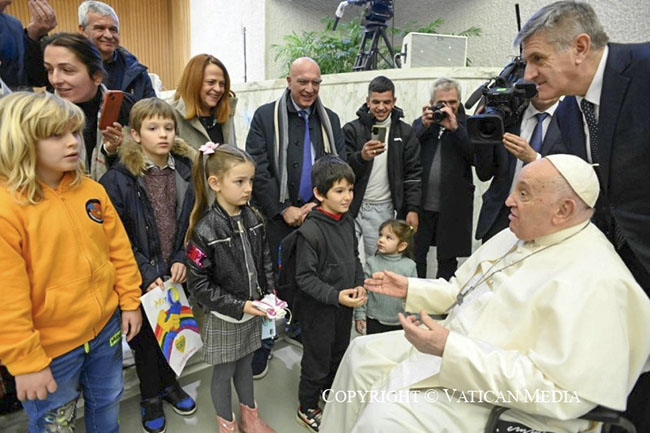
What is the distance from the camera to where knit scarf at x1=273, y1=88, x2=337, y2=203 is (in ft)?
7.99

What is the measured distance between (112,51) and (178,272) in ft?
4.81

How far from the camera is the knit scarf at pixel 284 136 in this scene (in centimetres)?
244

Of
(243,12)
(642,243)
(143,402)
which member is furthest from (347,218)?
(243,12)

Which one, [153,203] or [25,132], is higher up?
[25,132]

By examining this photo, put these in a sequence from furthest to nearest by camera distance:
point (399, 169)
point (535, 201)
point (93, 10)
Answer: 1. point (399, 169)
2. point (93, 10)
3. point (535, 201)

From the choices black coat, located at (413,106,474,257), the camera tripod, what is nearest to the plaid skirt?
black coat, located at (413,106,474,257)

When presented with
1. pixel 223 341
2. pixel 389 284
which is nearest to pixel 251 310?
pixel 223 341

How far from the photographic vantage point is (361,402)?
5.01 ft

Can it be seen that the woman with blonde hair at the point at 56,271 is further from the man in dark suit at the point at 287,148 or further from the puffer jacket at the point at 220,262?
the man in dark suit at the point at 287,148

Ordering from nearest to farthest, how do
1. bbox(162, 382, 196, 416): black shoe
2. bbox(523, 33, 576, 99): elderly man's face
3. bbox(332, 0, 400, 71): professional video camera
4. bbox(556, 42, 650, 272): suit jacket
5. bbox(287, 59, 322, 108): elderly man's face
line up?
bbox(556, 42, 650, 272): suit jacket, bbox(523, 33, 576, 99): elderly man's face, bbox(162, 382, 196, 416): black shoe, bbox(287, 59, 322, 108): elderly man's face, bbox(332, 0, 400, 71): professional video camera

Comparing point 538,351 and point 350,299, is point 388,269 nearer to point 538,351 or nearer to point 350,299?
point 350,299

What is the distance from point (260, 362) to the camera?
2.37 metres

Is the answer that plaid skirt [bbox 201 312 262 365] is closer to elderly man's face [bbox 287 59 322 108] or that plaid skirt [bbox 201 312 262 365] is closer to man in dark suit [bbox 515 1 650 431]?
elderly man's face [bbox 287 59 322 108]

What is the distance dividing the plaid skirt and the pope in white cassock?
558mm
